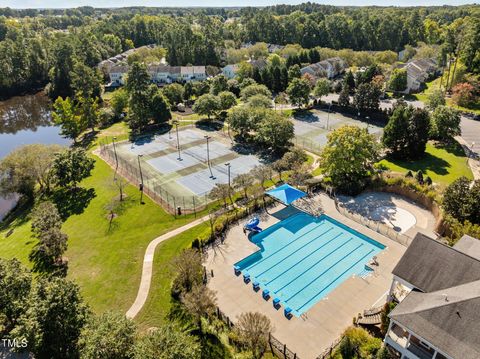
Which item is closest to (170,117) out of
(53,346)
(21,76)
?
(53,346)

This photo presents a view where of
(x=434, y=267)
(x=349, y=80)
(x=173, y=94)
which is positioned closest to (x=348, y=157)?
(x=434, y=267)

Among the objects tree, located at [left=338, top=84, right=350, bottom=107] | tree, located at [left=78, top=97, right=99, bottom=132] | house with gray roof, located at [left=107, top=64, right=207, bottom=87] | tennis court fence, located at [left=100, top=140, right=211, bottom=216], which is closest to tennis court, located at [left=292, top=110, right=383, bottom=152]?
tree, located at [left=338, top=84, right=350, bottom=107]

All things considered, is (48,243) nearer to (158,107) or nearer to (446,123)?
(158,107)

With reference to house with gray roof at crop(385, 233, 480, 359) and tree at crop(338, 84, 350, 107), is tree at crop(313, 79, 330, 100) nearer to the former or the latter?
tree at crop(338, 84, 350, 107)

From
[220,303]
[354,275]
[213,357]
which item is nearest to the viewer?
[213,357]

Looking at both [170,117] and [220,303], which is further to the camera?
[170,117]

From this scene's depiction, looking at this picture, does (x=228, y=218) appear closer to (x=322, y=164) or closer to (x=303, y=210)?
(x=303, y=210)
